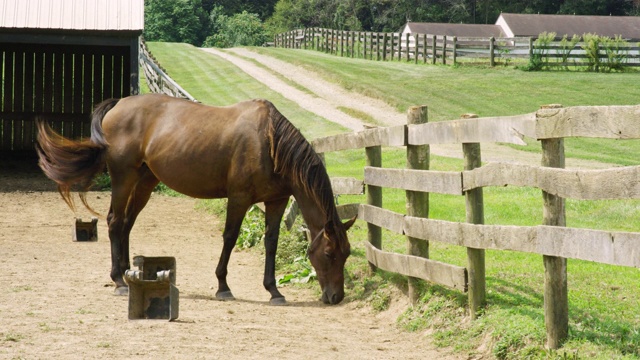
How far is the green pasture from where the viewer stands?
545 centimetres

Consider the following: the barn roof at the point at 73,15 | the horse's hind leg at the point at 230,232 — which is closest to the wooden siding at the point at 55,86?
the barn roof at the point at 73,15

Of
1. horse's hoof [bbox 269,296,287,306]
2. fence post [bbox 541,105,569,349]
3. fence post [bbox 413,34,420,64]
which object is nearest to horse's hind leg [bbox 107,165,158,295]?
horse's hoof [bbox 269,296,287,306]

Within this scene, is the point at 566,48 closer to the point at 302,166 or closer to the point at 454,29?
the point at 302,166

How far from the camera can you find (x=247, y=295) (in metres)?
8.43

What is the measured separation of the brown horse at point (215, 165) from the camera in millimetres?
7836

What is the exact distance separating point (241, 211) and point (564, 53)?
2943cm

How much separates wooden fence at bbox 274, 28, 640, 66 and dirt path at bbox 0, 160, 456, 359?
1057 inches

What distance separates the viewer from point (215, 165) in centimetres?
838

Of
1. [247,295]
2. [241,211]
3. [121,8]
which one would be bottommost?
[247,295]

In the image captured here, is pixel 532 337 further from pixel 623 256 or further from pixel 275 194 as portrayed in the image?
pixel 275 194

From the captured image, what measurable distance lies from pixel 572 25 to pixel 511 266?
58715mm

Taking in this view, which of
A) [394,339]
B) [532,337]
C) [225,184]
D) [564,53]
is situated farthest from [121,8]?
[564,53]

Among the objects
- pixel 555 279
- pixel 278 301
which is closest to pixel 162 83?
pixel 278 301

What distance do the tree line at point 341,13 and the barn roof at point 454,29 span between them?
690cm
